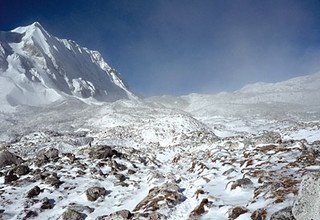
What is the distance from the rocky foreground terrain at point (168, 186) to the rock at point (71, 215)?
1.5 inches

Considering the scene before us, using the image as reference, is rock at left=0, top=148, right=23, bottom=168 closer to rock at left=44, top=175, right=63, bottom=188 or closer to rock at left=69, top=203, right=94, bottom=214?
rock at left=44, top=175, right=63, bottom=188

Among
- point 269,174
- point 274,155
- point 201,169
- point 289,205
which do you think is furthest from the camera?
point 201,169

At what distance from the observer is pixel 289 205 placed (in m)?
8.66

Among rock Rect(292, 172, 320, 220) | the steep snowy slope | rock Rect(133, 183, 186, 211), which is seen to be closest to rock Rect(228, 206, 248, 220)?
→ rock Rect(292, 172, 320, 220)

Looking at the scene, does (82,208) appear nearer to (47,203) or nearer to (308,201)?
(47,203)

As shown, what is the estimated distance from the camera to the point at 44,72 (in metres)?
118

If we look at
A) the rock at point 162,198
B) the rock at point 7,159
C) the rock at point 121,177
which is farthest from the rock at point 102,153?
the rock at point 162,198

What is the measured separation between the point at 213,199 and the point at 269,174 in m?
2.67

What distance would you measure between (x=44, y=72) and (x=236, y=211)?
391ft

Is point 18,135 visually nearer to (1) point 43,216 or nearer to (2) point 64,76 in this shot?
(1) point 43,216

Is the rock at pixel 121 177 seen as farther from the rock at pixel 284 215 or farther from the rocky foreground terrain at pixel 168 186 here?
the rock at pixel 284 215

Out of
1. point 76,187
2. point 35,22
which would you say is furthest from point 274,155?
point 35,22

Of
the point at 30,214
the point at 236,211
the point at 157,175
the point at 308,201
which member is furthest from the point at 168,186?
the point at 308,201

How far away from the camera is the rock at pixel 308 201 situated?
7.29 meters
